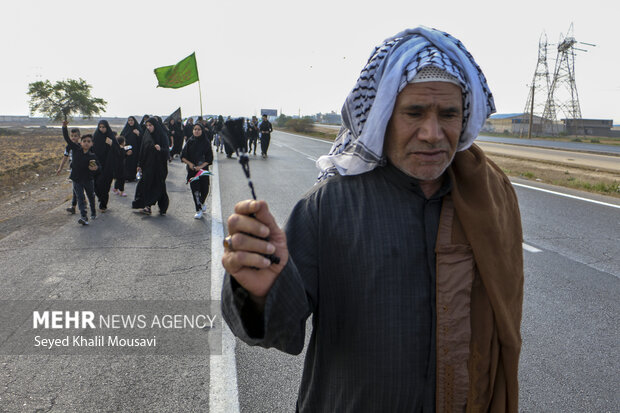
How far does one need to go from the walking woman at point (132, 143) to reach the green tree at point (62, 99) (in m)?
75.5

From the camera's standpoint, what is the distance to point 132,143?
45.4 ft

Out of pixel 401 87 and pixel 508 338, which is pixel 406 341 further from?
pixel 401 87

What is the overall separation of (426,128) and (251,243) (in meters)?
0.73

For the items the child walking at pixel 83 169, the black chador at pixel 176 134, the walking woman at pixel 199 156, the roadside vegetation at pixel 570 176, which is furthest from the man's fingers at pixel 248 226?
the black chador at pixel 176 134

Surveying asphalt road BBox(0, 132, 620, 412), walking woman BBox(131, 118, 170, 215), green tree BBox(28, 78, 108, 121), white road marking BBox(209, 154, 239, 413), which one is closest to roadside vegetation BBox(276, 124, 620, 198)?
asphalt road BBox(0, 132, 620, 412)

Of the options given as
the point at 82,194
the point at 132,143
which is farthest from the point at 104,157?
the point at 132,143

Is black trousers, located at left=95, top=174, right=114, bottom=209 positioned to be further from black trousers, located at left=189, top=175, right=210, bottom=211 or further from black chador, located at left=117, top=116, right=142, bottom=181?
black chador, located at left=117, top=116, right=142, bottom=181

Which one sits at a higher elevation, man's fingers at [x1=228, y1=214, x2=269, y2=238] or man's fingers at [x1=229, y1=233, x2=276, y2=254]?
man's fingers at [x1=228, y1=214, x2=269, y2=238]

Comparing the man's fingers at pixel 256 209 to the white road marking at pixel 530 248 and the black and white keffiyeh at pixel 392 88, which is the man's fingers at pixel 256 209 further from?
the white road marking at pixel 530 248

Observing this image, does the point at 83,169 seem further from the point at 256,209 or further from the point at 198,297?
the point at 256,209

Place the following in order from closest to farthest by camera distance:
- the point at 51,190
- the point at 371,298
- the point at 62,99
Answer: the point at 371,298 < the point at 51,190 < the point at 62,99

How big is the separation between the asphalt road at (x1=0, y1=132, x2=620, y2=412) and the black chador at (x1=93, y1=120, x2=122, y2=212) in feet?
1.94

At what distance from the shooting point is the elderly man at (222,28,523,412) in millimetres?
1347

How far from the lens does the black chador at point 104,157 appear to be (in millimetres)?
9156
